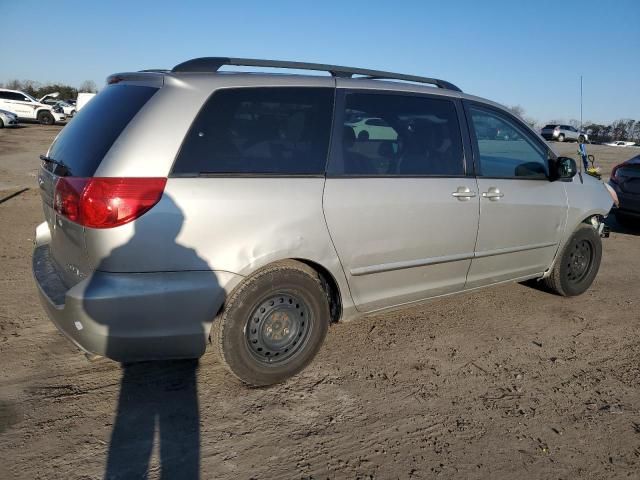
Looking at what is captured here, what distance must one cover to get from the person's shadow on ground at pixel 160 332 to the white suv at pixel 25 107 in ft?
115

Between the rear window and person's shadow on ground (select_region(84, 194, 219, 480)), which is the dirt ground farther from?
the rear window

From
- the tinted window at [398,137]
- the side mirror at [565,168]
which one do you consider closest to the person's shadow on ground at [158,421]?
the tinted window at [398,137]

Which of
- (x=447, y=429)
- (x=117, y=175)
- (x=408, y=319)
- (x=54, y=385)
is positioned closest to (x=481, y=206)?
(x=408, y=319)

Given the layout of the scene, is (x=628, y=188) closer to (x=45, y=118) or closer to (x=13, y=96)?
(x=45, y=118)

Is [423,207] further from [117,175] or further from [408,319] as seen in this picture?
[117,175]

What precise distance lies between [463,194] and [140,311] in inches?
93.4

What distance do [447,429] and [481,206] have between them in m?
1.77

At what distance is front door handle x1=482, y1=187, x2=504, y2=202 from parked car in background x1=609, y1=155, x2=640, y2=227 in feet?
17.6

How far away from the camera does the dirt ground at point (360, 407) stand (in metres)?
2.55

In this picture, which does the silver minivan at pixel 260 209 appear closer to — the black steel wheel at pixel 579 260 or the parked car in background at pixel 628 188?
the black steel wheel at pixel 579 260

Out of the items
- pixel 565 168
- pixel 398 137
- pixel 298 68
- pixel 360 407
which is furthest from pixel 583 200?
pixel 360 407

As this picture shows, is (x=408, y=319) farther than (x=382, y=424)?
Yes

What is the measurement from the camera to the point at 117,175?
2.63 m

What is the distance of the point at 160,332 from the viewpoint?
9.19 ft
